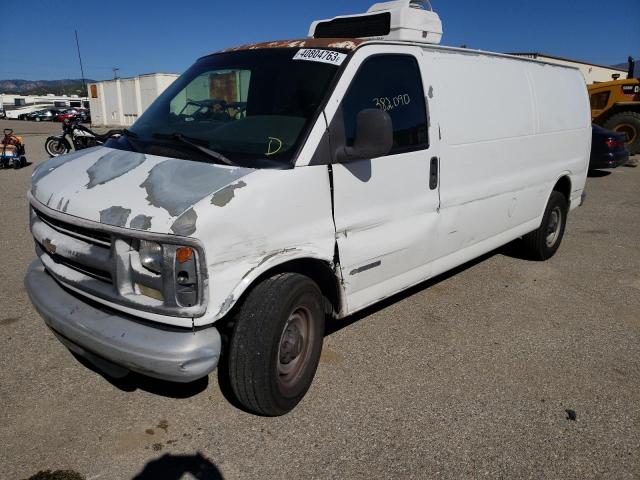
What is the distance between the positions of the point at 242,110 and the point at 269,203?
959mm

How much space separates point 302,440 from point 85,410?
1310mm

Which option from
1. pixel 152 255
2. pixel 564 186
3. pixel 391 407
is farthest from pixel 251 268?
pixel 564 186

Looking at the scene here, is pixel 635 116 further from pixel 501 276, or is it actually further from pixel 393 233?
pixel 393 233

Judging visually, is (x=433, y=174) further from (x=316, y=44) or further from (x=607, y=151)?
(x=607, y=151)

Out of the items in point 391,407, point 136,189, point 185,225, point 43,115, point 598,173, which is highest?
point 43,115

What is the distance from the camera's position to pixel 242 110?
11.1 ft

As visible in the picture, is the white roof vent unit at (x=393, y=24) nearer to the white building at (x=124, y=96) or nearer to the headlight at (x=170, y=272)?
the headlight at (x=170, y=272)

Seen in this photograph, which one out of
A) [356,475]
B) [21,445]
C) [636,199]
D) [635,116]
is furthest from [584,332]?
[635,116]

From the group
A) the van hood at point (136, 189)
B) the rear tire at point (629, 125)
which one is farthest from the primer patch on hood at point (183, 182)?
the rear tire at point (629, 125)

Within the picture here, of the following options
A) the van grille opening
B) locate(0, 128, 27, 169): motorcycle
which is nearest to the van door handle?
the van grille opening

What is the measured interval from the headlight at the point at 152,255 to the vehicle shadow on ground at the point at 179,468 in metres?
1.01

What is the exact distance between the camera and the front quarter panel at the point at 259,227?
2.50m

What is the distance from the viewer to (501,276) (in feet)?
18.3

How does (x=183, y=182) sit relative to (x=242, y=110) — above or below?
below
